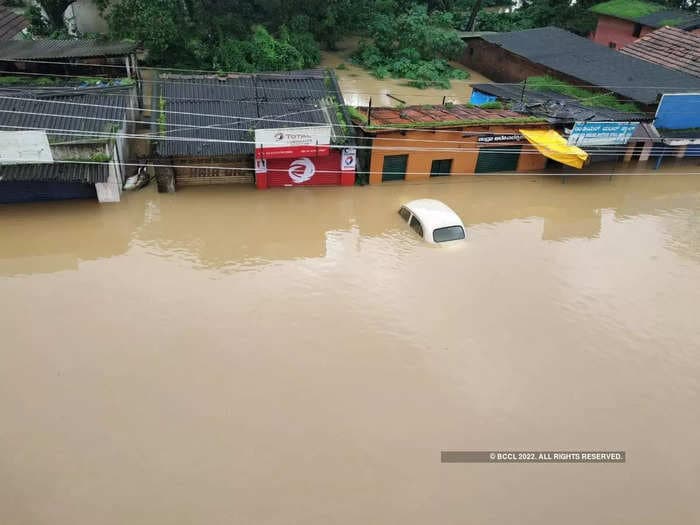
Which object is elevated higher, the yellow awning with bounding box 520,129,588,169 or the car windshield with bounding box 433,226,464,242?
the yellow awning with bounding box 520,129,588,169

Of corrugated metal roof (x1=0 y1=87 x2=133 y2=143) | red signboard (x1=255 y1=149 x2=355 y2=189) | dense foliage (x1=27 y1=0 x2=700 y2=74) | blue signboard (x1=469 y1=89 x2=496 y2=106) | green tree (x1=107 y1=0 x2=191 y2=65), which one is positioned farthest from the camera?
dense foliage (x1=27 y1=0 x2=700 y2=74)

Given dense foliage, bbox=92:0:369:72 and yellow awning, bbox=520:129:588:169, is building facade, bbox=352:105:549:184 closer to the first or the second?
yellow awning, bbox=520:129:588:169

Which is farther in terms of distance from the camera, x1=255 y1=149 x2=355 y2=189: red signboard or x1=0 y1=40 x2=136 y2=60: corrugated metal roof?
x1=0 y1=40 x2=136 y2=60: corrugated metal roof

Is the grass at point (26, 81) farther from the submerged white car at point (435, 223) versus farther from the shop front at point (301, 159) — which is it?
the submerged white car at point (435, 223)

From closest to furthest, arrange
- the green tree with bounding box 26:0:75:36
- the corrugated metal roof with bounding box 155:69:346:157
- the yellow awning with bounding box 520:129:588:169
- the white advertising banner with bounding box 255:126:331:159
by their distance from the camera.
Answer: the white advertising banner with bounding box 255:126:331:159 → the corrugated metal roof with bounding box 155:69:346:157 → the yellow awning with bounding box 520:129:588:169 → the green tree with bounding box 26:0:75:36

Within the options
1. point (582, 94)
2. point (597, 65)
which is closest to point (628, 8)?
point (597, 65)

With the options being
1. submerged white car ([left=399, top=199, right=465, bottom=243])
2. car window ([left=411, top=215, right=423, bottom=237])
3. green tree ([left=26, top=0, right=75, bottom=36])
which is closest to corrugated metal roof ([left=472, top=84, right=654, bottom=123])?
submerged white car ([left=399, top=199, right=465, bottom=243])

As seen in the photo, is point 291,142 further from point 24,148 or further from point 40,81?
point 40,81

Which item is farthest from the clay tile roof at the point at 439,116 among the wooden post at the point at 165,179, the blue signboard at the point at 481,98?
the wooden post at the point at 165,179
